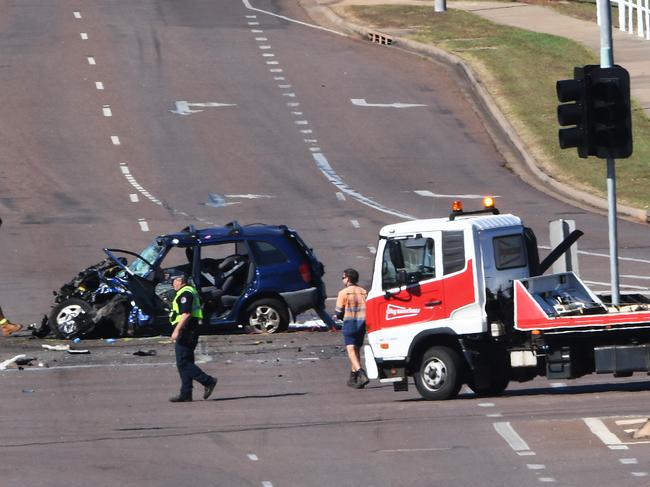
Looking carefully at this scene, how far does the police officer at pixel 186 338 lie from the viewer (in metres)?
18.3

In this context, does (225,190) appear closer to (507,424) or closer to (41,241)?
(41,241)

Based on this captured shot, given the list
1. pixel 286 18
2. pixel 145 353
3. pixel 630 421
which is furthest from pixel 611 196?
pixel 286 18

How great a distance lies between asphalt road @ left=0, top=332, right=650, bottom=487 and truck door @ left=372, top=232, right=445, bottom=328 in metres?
0.98

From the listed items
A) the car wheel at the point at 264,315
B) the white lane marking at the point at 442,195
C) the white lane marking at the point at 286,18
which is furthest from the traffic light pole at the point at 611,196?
the white lane marking at the point at 286,18

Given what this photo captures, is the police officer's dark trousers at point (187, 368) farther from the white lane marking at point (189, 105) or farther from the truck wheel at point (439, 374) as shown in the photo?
the white lane marking at point (189, 105)

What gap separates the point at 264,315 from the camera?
2358 cm

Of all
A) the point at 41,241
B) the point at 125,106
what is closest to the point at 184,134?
the point at 125,106

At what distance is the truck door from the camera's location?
1789cm

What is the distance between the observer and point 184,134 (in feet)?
135

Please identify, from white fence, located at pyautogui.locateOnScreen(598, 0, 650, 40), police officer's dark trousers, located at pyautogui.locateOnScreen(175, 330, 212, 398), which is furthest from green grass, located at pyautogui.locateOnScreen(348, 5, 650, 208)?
police officer's dark trousers, located at pyautogui.locateOnScreen(175, 330, 212, 398)

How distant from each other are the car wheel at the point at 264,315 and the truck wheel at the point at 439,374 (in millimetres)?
5838

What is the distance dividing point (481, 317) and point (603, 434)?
11.5ft

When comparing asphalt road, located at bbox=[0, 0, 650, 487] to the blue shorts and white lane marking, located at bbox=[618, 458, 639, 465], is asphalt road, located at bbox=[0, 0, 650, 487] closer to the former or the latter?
white lane marking, located at bbox=[618, 458, 639, 465]

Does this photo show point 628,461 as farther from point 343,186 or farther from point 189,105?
point 189,105
